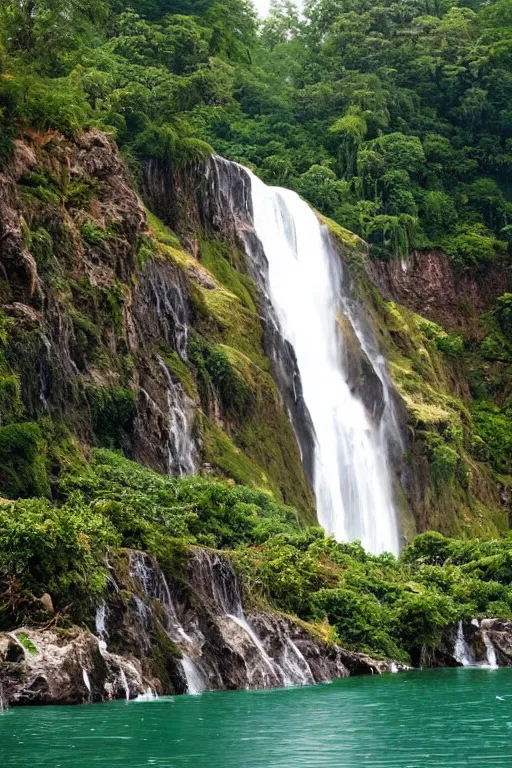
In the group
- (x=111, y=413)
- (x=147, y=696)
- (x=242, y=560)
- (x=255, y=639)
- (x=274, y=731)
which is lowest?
(x=274, y=731)

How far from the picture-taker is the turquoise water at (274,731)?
52.9 ft

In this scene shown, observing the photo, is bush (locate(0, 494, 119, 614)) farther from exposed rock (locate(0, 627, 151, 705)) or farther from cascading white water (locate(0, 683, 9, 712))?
cascading white water (locate(0, 683, 9, 712))

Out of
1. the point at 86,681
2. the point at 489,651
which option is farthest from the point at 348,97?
the point at 86,681

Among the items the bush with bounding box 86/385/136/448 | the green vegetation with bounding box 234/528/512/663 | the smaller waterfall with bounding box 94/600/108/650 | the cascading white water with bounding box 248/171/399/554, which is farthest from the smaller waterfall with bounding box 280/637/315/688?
the cascading white water with bounding box 248/171/399/554

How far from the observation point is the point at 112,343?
128 ft

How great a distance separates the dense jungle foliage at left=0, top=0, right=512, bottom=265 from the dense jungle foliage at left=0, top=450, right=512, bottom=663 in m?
23.0

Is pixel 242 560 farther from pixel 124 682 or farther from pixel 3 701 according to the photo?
pixel 3 701

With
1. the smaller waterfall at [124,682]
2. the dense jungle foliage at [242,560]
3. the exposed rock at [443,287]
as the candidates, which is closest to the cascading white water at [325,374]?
the dense jungle foliage at [242,560]

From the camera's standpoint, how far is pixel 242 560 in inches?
1176

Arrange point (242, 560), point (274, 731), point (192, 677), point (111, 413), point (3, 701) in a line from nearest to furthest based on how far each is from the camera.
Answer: point (274, 731), point (3, 701), point (192, 677), point (242, 560), point (111, 413)

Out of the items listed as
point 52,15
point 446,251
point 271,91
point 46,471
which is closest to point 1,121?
point 46,471

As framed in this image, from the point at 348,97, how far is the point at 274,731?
65.1 metres

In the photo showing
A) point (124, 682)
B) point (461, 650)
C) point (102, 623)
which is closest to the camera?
point (124, 682)

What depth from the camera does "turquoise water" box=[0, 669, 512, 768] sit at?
16125 millimetres
